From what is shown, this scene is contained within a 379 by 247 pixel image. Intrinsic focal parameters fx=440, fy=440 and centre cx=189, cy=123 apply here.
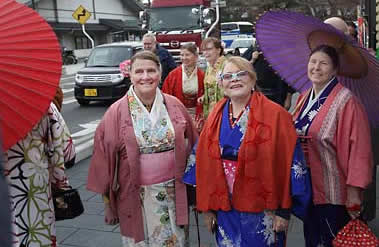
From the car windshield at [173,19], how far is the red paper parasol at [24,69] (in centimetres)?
1351

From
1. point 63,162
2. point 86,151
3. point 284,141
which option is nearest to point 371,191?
point 284,141

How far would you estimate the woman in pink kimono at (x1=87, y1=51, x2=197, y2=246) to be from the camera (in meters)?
2.60

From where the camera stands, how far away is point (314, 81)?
8.81 feet

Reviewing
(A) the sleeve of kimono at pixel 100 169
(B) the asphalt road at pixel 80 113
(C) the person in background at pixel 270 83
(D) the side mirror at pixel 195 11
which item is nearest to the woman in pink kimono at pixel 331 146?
(A) the sleeve of kimono at pixel 100 169

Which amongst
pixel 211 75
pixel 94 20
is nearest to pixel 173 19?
pixel 211 75

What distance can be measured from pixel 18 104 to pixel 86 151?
4936mm

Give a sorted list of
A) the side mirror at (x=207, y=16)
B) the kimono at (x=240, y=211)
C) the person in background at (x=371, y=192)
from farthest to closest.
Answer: the side mirror at (x=207, y=16) → the person in background at (x=371, y=192) → the kimono at (x=240, y=211)

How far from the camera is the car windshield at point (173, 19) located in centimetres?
1534

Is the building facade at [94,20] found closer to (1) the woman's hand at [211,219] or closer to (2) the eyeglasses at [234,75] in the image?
(2) the eyeglasses at [234,75]

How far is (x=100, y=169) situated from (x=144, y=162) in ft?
0.86

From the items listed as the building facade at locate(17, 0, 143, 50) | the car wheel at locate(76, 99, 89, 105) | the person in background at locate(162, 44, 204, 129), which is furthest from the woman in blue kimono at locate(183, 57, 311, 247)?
the building facade at locate(17, 0, 143, 50)

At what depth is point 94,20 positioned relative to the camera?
1451 inches

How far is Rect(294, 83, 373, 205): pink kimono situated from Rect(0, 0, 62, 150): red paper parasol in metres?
1.50

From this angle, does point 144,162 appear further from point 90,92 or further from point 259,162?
point 90,92
